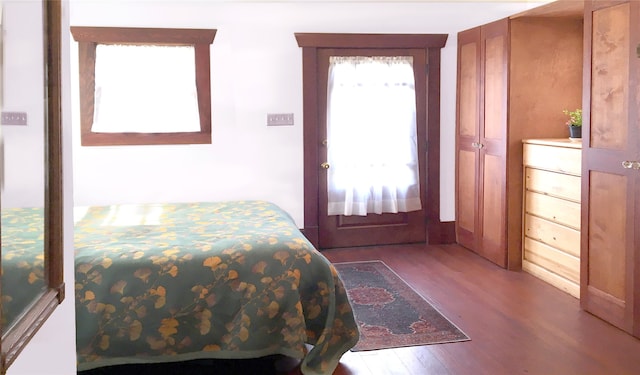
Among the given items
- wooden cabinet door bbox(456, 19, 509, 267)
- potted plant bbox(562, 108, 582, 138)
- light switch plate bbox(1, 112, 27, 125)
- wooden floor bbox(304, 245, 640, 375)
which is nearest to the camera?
light switch plate bbox(1, 112, 27, 125)

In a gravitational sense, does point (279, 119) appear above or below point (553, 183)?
above

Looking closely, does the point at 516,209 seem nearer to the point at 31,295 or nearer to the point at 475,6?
the point at 475,6

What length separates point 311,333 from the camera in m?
3.15

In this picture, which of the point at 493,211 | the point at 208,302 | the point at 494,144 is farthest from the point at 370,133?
the point at 208,302

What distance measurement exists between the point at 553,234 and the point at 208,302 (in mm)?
2717

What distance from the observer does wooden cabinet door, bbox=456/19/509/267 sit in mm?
5051

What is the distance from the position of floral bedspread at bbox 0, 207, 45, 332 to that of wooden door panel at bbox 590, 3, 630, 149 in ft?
10.5

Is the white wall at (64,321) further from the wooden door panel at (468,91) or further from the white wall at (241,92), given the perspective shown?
the wooden door panel at (468,91)

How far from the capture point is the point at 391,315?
3.96m

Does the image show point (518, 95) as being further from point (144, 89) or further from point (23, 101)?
point (23, 101)

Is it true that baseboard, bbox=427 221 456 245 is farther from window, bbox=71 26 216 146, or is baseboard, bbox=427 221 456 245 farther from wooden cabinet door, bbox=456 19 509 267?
window, bbox=71 26 216 146

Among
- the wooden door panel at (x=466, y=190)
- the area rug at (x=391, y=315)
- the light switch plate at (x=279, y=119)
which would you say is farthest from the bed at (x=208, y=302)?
the wooden door panel at (x=466, y=190)

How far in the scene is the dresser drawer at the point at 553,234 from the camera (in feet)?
14.4

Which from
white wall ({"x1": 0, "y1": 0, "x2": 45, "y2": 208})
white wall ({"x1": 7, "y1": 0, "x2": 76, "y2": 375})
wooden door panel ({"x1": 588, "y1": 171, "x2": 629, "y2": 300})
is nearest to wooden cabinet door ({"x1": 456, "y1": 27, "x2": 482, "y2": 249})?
wooden door panel ({"x1": 588, "y1": 171, "x2": 629, "y2": 300})
